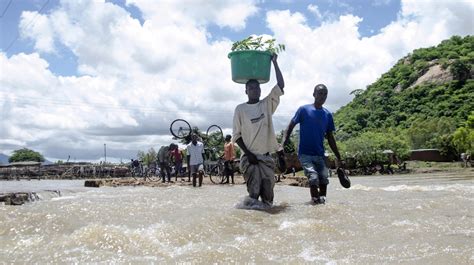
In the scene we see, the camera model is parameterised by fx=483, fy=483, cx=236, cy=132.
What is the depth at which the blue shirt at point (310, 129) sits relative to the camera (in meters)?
6.20

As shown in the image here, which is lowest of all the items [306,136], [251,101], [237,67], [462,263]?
[462,263]

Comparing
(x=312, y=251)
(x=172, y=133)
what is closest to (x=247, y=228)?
(x=312, y=251)

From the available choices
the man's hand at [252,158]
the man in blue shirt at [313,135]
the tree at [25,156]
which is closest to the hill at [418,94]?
the tree at [25,156]

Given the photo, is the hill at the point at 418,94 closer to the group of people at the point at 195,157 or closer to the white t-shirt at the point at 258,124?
the group of people at the point at 195,157

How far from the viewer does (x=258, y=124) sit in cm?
577

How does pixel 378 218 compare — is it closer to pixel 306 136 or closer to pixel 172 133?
pixel 306 136

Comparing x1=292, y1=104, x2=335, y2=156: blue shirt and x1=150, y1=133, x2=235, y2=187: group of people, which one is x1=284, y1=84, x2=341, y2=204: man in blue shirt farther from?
x1=150, y1=133, x2=235, y2=187: group of people

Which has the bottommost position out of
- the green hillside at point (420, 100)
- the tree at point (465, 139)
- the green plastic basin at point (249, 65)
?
the green plastic basin at point (249, 65)

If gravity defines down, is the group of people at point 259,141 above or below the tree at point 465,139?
below

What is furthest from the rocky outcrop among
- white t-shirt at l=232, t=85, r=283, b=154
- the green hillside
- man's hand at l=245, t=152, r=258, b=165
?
man's hand at l=245, t=152, r=258, b=165

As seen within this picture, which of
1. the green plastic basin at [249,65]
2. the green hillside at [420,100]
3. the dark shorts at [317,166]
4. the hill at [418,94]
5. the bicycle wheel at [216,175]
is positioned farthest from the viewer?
the hill at [418,94]

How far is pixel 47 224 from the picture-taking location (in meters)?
4.14

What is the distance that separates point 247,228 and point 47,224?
1.71 metres

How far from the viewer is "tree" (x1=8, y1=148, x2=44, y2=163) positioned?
9888cm
